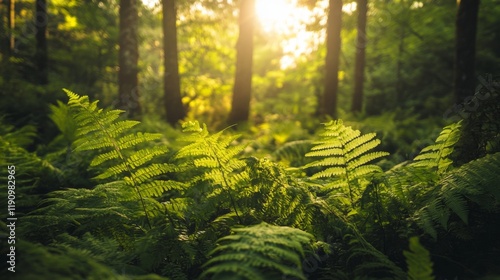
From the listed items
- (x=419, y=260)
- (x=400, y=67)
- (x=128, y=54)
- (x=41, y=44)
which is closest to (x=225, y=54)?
(x=128, y=54)

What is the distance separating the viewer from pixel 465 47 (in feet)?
20.5

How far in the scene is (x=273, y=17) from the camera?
1122 centimetres

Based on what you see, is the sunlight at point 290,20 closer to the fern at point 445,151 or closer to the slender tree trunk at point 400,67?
the slender tree trunk at point 400,67

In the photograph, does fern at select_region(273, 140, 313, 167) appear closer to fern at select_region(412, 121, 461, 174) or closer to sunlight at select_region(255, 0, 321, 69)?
fern at select_region(412, 121, 461, 174)

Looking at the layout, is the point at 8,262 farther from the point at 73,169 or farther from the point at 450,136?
the point at 450,136

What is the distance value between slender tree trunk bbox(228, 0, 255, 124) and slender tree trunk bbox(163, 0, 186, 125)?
5.41 feet

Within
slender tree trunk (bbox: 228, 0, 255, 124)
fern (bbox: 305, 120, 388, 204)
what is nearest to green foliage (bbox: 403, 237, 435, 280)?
fern (bbox: 305, 120, 388, 204)

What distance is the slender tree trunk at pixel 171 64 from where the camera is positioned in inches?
369

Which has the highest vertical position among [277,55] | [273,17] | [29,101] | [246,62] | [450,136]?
[277,55]

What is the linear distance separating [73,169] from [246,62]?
6.87 m

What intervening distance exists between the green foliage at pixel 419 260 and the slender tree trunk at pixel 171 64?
29.6 ft

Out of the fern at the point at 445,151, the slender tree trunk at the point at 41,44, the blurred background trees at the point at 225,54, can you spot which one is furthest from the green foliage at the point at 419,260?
the slender tree trunk at the point at 41,44

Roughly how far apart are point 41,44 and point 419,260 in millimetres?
12379

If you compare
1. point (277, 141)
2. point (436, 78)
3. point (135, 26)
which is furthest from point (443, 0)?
point (135, 26)
